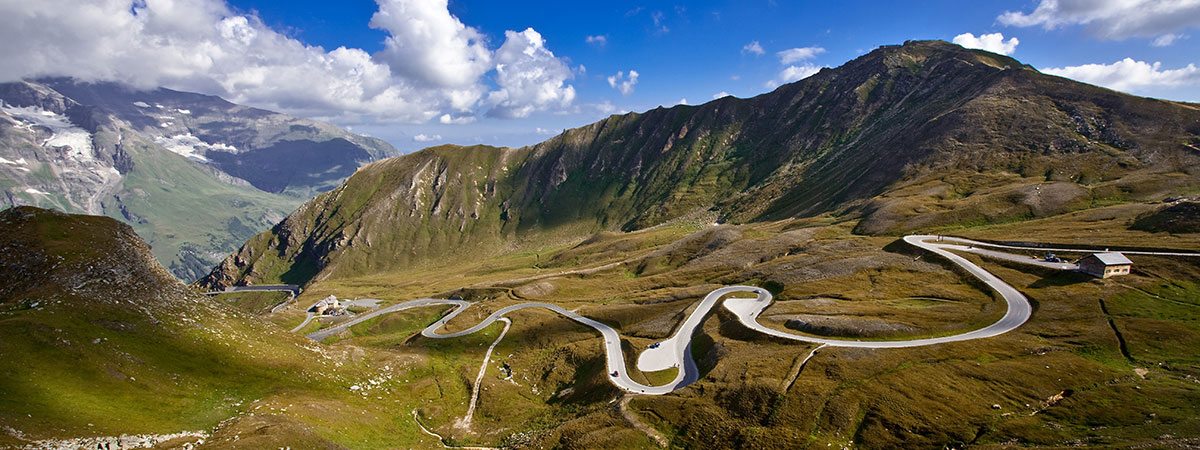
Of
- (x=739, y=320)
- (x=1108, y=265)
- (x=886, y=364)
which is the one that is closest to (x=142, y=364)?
(x=739, y=320)

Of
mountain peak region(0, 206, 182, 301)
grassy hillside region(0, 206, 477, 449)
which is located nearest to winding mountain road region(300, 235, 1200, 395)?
grassy hillside region(0, 206, 477, 449)

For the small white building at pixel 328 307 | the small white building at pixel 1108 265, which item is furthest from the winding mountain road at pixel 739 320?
the small white building at pixel 328 307

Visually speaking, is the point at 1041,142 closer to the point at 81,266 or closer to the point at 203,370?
the point at 203,370

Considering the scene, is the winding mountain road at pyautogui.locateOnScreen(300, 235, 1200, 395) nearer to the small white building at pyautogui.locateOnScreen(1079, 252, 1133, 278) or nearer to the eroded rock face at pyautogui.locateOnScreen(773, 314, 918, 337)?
the eroded rock face at pyautogui.locateOnScreen(773, 314, 918, 337)

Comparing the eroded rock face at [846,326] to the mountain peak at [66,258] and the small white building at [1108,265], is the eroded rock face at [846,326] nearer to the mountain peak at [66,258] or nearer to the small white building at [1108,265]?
the small white building at [1108,265]

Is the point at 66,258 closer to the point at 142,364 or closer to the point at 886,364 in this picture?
the point at 142,364

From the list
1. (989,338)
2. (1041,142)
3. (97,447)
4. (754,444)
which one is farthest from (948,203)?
(97,447)
